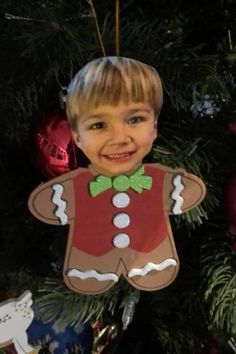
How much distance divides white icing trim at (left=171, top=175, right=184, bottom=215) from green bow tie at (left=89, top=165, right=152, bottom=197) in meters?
0.02

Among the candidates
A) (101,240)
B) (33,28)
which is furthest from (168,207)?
(33,28)

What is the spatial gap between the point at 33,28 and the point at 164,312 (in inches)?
14.9

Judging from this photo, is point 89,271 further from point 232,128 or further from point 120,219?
point 232,128

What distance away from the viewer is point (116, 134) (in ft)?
1.61

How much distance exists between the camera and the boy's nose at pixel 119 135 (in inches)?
19.3

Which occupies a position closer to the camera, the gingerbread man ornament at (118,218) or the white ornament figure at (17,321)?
the gingerbread man ornament at (118,218)

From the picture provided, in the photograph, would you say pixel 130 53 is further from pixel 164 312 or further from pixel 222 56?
pixel 164 312

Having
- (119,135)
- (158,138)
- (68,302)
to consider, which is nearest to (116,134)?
(119,135)

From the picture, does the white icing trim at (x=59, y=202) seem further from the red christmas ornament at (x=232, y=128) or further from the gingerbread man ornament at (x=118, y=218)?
the red christmas ornament at (x=232, y=128)

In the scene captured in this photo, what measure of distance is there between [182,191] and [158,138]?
→ 0.07 m

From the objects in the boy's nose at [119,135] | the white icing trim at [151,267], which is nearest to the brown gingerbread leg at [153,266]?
the white icing trim at [151,267]

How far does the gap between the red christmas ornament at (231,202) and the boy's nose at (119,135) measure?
13 cm

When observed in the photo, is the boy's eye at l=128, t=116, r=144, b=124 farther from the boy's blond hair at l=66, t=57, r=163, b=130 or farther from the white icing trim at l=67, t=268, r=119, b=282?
the white icing trim at l=67, t=268, r=119, b=282

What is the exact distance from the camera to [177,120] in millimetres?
622
